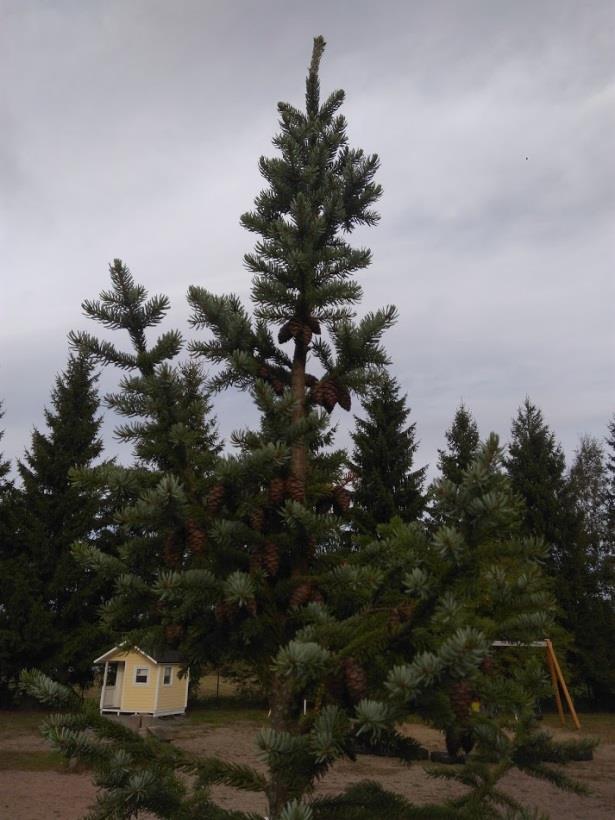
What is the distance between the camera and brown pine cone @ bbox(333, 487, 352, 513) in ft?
12.0

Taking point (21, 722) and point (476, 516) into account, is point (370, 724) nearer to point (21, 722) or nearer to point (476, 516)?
point (476, 516)

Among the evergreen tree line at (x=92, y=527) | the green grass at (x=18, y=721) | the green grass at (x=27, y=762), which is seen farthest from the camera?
the evergreen tree line at (x=92, y=527)

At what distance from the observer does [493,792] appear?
261 cm

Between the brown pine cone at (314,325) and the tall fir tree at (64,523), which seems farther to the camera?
the tall fir tree at (64,523)

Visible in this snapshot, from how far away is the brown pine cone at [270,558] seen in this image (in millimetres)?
2994

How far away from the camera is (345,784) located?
1073 cm

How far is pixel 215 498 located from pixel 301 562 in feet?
2.35

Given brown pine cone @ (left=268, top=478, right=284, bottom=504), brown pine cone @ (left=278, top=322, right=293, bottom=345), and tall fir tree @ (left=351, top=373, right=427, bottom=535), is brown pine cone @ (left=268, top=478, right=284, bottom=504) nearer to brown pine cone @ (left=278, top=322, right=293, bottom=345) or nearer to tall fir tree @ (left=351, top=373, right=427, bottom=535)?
brown pine cone @ (left=278, top=322, right=293, bottom=345)

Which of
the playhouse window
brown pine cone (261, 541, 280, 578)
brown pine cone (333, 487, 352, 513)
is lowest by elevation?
the playhouse window

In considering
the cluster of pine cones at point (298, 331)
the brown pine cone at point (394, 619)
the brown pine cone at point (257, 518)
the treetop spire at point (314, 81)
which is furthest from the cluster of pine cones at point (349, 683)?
the treetop spire at point (314, 81)

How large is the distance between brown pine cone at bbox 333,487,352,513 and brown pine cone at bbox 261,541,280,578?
69 cm

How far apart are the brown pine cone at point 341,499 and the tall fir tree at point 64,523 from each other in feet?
72.1

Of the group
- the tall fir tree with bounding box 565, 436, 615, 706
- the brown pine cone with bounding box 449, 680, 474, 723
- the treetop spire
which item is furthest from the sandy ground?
the tall fir tree with bounding box 565, 436, 615, 706

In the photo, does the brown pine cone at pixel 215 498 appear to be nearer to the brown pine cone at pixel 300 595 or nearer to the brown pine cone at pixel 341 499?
the brown pine cone at pixel 300 595
